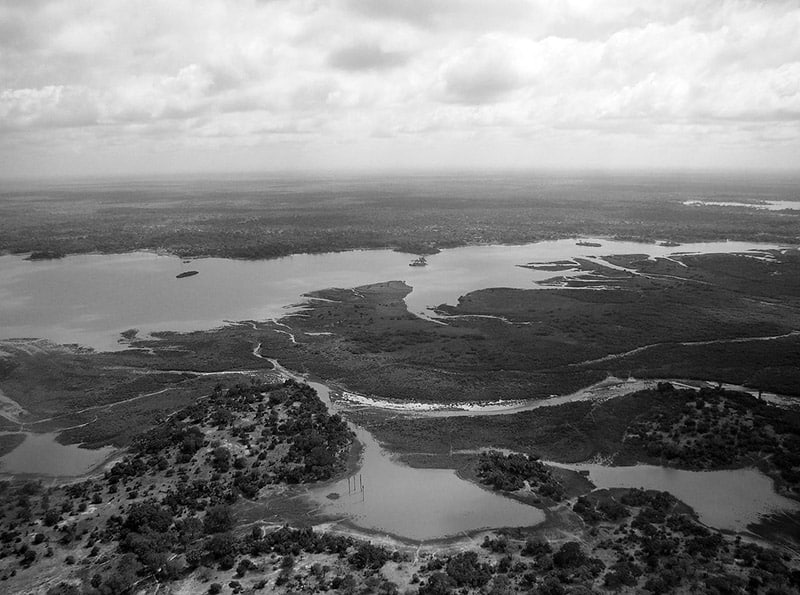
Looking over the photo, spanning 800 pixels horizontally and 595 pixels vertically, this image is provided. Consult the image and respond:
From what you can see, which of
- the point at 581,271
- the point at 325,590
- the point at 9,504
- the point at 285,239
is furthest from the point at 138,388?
the point at 285,239

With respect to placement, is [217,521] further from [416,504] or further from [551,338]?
[551,338]

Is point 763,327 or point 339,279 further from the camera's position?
point 339,279

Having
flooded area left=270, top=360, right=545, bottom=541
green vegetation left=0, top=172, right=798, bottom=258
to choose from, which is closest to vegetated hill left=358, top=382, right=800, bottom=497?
flooded area left=270, top=360, right=545, bottom=541

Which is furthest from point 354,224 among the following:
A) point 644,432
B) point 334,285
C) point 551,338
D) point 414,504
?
point 414,504

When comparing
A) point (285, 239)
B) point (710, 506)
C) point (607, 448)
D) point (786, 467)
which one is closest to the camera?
point (710, 506)

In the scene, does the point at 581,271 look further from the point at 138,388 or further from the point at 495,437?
the point at 138,388

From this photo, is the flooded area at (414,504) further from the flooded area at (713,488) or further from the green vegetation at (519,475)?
the flooded area at (713,488)

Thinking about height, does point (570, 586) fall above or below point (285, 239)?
below
